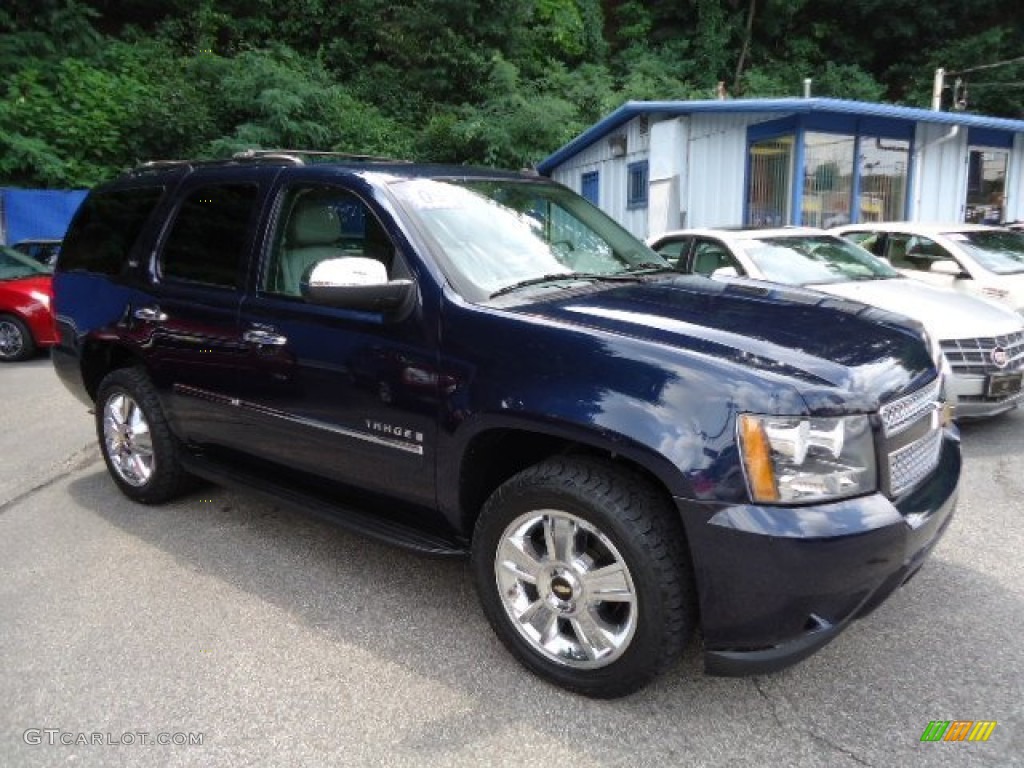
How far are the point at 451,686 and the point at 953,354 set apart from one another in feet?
14.4

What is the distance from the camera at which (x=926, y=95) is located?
1125 inches

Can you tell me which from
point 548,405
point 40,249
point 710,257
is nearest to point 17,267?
point 40,249

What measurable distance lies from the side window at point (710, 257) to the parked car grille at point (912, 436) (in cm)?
431

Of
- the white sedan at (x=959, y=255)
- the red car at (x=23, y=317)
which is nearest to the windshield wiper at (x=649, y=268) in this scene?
the white sedan at (x=959, y=255)

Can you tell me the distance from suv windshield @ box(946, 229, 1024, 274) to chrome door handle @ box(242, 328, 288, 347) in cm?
700

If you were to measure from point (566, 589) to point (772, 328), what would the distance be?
114 cm

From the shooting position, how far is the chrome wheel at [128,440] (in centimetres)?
447

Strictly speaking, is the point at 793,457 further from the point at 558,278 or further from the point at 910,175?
the point at 910,175

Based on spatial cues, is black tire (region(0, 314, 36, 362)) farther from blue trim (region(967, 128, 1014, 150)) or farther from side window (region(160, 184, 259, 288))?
blue trim (region(967, 128, 1014, 150))

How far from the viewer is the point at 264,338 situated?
3547 millimetres

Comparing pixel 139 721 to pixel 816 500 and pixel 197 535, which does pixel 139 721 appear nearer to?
pixel 197 535

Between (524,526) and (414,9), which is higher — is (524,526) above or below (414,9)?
below

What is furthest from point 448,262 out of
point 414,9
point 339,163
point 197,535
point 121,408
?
point 414,9

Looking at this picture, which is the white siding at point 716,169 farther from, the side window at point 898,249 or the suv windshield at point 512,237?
the suv windshield at point 512,237
